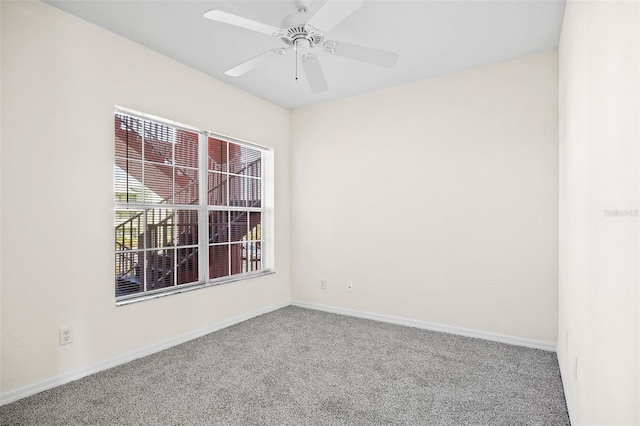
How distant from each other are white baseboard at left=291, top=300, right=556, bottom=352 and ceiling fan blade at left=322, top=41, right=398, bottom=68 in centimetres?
265

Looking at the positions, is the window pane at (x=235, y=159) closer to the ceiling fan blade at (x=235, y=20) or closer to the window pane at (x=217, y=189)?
the window pane at (x=217, y=189)

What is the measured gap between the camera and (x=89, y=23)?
255cm

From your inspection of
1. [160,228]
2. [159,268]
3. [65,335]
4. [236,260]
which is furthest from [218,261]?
[65,335]

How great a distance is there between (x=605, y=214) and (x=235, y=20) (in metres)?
1.95

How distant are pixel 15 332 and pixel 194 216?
5.41 ft

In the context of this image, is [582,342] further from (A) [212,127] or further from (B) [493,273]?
(A) [212,127]

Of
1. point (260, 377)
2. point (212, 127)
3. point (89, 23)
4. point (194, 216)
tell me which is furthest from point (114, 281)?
point (89, 23)

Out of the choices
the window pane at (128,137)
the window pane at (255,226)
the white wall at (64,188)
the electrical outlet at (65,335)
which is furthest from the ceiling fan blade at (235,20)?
the window pane at (255,226)

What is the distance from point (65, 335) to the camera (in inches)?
94.4

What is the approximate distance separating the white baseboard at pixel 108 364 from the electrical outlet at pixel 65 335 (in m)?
0.23

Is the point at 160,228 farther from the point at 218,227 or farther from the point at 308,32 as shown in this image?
the point at 308,32

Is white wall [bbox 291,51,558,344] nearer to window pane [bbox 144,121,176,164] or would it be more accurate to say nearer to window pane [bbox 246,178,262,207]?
window pane [bbox 246,178,262,207]

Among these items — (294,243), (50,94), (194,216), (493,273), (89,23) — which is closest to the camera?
(50,94)

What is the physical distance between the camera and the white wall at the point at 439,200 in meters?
3.02
